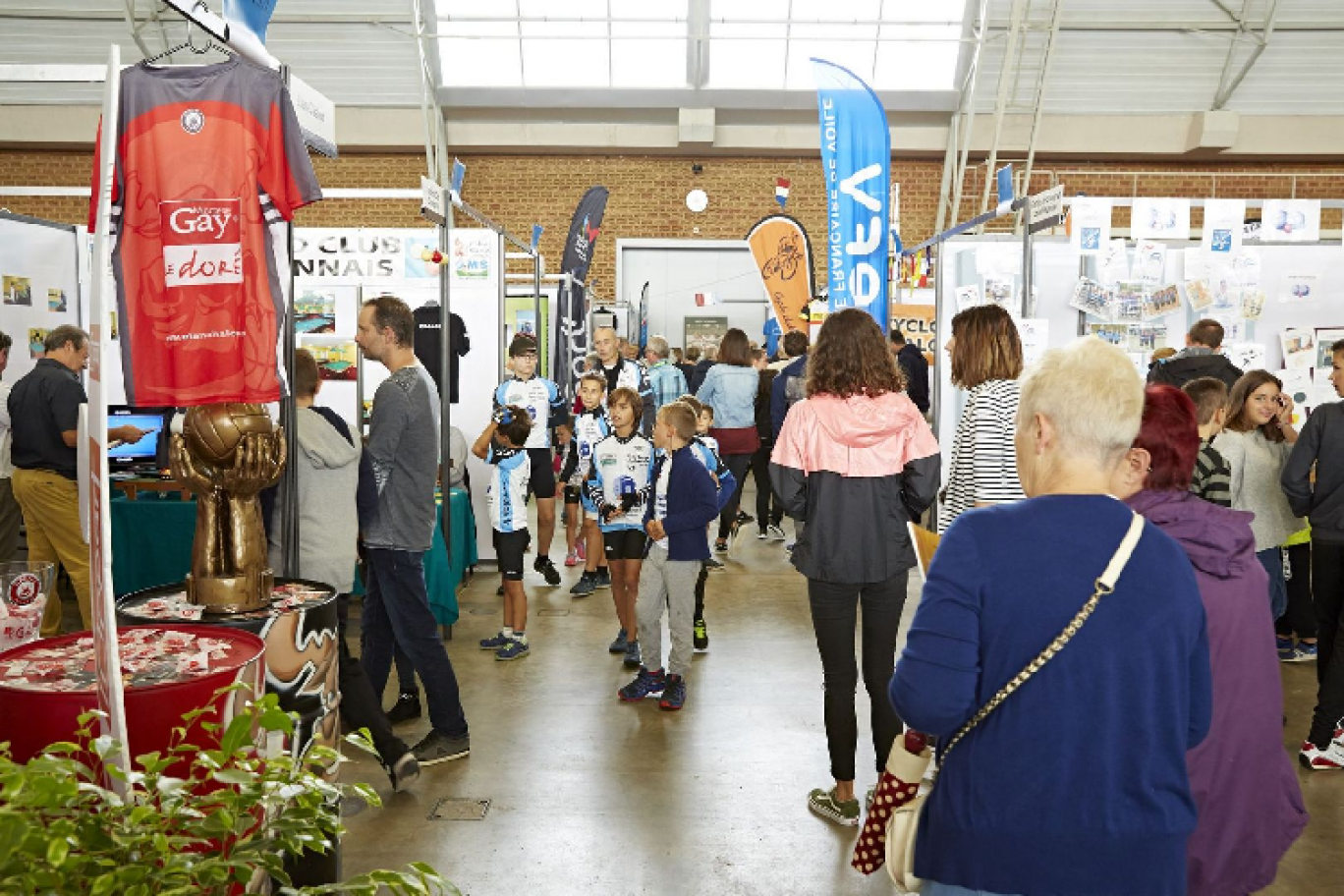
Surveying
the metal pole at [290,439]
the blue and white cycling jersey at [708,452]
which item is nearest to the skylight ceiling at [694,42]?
the blue and white cycling jersey at [708,452]

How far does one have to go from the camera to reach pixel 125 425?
610 centimetres

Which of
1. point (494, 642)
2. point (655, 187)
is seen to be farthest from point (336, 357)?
point (655, 187)

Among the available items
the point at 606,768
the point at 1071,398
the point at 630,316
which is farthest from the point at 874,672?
the point at 630,316

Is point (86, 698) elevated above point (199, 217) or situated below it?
below

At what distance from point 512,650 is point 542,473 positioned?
4.69ft

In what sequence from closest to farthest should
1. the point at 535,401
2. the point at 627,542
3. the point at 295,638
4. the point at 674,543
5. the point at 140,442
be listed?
1. the point at 295,638
2. the point at 674,543
3. the point at 627,542
4. the point at 535,401
5. the point at 140,442

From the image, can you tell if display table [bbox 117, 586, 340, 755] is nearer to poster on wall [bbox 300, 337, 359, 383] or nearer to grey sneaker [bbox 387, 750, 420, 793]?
grey sneaker [bbox 387, 750, 420, 793]

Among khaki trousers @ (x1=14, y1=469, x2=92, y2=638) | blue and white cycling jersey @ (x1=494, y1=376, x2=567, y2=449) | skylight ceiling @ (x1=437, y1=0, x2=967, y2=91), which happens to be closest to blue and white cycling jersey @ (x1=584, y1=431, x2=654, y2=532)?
blue and white cycling jersey @ (x1=494, y1=376, x2=567, y2=449)

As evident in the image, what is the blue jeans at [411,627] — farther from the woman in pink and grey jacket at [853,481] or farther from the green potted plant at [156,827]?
the green potted plant at [156,827]

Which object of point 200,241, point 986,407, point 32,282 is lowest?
point 986,407

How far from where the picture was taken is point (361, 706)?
11.1ft

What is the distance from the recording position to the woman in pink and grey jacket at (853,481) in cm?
314

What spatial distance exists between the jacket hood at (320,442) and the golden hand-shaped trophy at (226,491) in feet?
2.93

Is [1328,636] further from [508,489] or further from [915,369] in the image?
[915,369]
